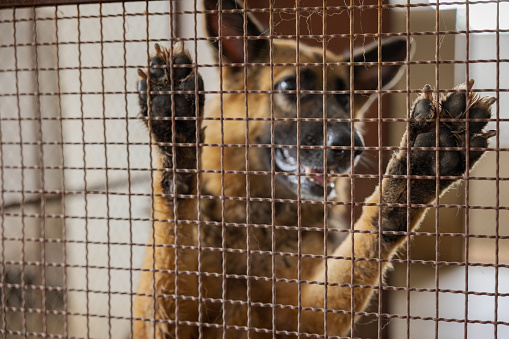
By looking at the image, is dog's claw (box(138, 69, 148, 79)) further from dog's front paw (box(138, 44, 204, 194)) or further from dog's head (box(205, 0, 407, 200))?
dog's head (box(205, 0, 407, 200))

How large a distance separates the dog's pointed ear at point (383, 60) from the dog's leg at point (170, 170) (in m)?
0.64

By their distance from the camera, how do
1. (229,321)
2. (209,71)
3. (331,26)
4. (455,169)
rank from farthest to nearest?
(331,26) < (209,71) < (229,321) < (455,169)

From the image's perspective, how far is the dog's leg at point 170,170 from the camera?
43.3 inches

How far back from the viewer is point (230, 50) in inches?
64.9

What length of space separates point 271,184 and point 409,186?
26 centimetres

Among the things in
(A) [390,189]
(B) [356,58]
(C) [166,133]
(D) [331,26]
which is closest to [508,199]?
(D) [331,26]

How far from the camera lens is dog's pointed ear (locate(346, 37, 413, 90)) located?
5.22 feet

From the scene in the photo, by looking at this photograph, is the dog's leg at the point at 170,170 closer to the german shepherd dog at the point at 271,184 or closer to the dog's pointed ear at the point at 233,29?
the german shepherd dog at the point at 271,184

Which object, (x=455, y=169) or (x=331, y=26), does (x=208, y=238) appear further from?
(x=331, y=26)

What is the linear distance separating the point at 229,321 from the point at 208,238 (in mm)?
277

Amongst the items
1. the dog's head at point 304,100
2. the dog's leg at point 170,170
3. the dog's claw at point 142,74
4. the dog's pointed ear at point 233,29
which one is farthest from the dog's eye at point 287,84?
the dog's claw at point 142,74

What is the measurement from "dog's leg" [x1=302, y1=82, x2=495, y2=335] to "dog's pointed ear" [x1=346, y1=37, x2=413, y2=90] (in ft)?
1.76

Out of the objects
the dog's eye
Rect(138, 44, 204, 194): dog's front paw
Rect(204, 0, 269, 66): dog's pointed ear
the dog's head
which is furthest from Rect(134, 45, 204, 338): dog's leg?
the dog's eye

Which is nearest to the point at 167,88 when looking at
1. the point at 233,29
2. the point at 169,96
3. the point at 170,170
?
the point at 169,96
